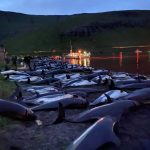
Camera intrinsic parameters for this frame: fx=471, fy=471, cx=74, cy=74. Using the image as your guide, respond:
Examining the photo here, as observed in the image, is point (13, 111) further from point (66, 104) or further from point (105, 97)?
point (105, 97)

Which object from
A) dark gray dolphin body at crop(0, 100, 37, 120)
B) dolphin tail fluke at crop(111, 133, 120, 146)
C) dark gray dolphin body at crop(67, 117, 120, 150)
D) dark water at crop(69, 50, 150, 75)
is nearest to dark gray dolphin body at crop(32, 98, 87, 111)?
dark gray dolphin body at crop(0, 100, 37, 120)

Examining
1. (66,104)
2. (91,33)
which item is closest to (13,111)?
(66,104)

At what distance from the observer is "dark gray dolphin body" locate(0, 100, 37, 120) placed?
372 inches

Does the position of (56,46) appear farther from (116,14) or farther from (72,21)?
(116,14)

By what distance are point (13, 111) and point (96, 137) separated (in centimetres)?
295

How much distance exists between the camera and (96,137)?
23.2 ft

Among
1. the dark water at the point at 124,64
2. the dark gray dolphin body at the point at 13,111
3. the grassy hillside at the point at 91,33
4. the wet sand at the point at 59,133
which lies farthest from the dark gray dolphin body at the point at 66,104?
the grassy hillside at the point at 91,33

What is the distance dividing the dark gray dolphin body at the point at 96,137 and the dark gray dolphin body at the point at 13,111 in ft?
7.93

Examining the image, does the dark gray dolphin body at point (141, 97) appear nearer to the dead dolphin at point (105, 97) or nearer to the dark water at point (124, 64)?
the dead dolphin at point (105, 97)

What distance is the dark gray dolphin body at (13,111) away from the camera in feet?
31.0

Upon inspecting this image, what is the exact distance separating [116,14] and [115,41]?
2889cm

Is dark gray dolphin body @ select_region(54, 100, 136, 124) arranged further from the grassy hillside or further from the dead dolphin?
the grassy hillside

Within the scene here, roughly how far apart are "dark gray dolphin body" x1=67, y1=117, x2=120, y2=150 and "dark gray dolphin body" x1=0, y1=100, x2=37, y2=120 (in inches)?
95.1

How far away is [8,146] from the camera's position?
8328 millimetres
